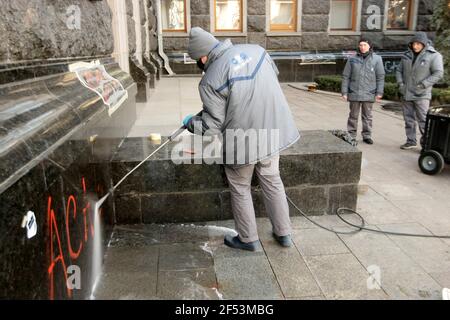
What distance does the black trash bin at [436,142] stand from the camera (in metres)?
5.39

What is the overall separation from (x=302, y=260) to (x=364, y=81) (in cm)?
448

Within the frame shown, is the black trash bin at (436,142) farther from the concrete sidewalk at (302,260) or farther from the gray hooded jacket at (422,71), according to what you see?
the gray hooded jacket at (422,71)

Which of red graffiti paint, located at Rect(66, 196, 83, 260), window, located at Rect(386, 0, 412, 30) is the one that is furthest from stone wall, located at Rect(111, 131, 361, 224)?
window, located at Rect(386, 0, 412, 30)

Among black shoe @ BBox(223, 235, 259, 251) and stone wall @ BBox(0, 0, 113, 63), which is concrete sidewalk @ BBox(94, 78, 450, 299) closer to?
black shoe @ BBox(223, 235, 259, 251)

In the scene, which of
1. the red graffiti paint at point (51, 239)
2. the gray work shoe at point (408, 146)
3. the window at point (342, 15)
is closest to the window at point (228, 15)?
the window at point (342, 15)

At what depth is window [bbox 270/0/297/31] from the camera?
15.2m

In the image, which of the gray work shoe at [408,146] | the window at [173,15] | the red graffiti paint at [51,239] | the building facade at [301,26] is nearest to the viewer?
the red graffiti paint at [51,239]

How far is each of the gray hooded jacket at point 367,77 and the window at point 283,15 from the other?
8809 millimetres

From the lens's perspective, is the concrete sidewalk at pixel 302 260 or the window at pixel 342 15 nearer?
the concrete sidewalk at pixel 302 260

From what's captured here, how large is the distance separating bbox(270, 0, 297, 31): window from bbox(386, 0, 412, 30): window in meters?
3.71

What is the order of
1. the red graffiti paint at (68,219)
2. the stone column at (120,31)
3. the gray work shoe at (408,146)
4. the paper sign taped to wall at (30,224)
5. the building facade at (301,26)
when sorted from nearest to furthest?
the paper sign taped to wall at (30,224) → the red graffiti paint at (68,219) → the stone column at (120,31) → the gray work shoe at (408,146) → the building facade at (301,26)

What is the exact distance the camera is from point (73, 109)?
103 inches
